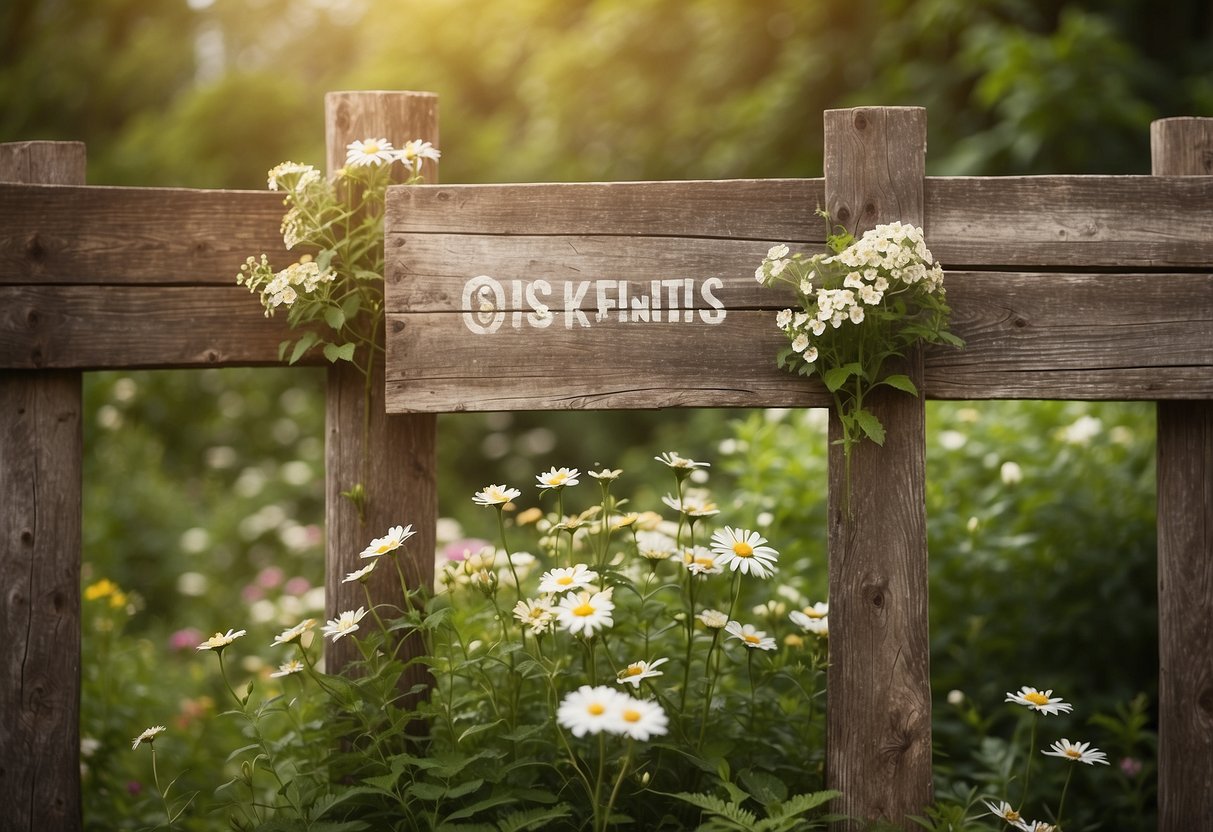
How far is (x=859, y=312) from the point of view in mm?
1871

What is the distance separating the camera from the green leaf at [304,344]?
2051 millimetres

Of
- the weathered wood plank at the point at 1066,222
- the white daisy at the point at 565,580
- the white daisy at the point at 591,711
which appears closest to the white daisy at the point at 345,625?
the white daisy at the point at 565,580

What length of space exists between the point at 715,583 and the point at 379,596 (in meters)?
0.88

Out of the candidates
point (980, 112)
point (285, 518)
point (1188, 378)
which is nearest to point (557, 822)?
point (1188, 378)

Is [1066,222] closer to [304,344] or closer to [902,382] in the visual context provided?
[902,382]

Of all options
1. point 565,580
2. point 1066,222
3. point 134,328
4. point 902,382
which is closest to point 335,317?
point 134,328

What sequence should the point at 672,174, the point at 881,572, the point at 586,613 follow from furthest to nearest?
the point at 672,174 < the point at 881,572 < the point at 586,613

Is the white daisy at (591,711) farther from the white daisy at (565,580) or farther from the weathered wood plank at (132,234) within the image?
the weathered wood plank at (132,234)

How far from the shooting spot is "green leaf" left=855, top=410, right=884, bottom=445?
6.37ft

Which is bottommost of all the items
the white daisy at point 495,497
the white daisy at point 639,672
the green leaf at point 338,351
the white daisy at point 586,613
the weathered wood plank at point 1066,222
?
the white daisy at point 639,672

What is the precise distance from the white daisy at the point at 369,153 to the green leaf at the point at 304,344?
0.36 m

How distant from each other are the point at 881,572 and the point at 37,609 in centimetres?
174

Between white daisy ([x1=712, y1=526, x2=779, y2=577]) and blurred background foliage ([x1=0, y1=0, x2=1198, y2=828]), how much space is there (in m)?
0.63

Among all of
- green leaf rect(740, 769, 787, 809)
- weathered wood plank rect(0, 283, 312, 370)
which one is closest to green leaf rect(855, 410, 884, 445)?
green leaf rect(740, 769, 787, 809)
